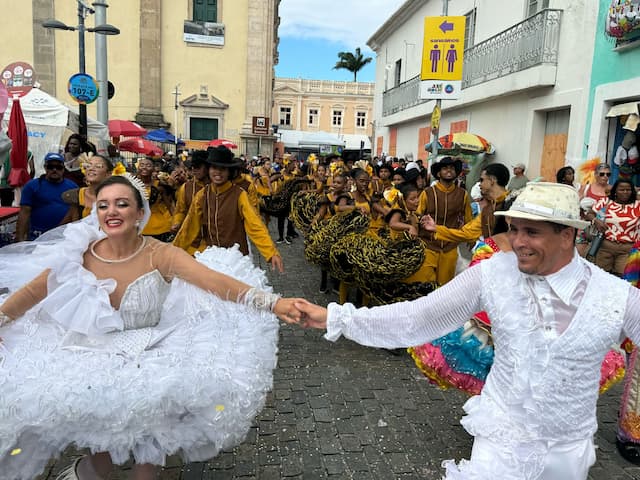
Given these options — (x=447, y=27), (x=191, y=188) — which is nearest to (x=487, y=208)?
(x=191, y=188)

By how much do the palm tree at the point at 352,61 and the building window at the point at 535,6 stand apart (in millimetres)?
52167

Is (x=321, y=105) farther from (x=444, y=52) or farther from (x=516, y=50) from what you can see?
(x=444, y=52)

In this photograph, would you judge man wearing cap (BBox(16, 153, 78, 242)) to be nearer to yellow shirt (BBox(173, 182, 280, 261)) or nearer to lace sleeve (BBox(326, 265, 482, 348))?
yellow shirt (BBox(173, 182, 280, 261))

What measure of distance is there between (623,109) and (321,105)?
173 ft

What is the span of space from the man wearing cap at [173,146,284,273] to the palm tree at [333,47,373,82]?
2457 inches

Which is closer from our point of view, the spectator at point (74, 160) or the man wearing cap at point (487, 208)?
the man wearing cap at point (487, 208)

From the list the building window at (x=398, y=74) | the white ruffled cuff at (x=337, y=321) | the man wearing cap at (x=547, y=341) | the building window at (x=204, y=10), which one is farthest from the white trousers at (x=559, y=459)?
the building window at (x=204, y=10)

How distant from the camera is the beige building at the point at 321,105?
60.9m

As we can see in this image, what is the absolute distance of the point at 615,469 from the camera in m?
3.83

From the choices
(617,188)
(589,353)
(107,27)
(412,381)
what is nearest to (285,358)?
(412,381)

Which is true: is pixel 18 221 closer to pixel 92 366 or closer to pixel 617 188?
pixel 92 366

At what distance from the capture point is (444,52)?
1105 centimetres

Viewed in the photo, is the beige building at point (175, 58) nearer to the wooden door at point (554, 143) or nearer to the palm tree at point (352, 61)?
the wooden door at point (554, 143)

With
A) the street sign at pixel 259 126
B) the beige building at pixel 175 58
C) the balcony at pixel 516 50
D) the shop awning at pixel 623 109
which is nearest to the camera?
the shop awning at pixel 623 109
